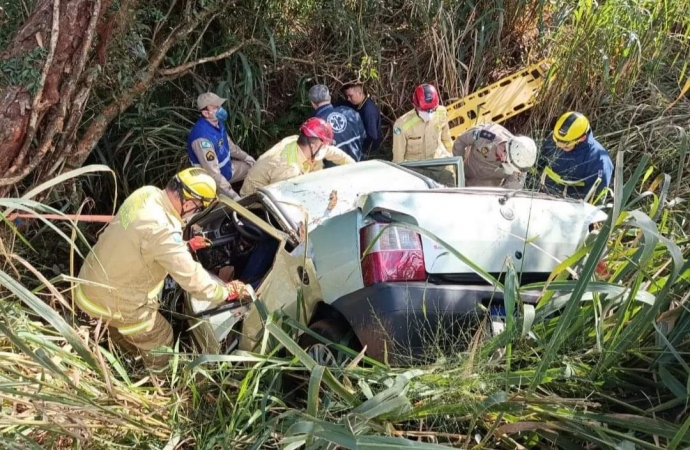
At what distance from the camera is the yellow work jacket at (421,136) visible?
5410 millimetres

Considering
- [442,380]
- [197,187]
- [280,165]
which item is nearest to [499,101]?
[280,165]

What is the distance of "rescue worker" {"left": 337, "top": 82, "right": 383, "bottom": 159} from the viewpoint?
6125mm

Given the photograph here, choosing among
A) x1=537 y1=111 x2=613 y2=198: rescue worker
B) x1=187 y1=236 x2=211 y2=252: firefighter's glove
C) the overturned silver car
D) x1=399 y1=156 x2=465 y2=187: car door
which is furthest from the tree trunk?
x1=537 y1=111 x2=613 y2=198: rescue worker

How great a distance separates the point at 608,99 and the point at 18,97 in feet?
16.2

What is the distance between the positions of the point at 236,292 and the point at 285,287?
0.40 metres

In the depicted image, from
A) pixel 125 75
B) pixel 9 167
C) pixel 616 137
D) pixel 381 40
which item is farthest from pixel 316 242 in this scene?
pixel 381 40

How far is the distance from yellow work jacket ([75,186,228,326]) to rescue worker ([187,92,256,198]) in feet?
5.83

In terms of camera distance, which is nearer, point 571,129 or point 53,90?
point 53,90

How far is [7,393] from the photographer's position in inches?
79.7

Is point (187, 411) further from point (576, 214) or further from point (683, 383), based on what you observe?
point (576, 214)

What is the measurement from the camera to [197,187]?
3.34 metres

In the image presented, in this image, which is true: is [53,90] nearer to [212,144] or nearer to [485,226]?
[212,144]

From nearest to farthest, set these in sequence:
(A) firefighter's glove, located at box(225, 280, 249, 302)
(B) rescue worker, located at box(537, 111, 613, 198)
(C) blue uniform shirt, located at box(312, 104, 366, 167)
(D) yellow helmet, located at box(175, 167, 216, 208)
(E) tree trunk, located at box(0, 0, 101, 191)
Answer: (A) firefighter's glove, located at box(225, 280, 249, 302)
(D) yellow helmet, located at box(175, 167, 216, 208)
(E) tree trunk, located at box(0, 0, 101, 191)
(B) rescue worker, located at box(537, 111, 613, 198)
(C) blue uniform shirt, located at box(312, 104, 366, 167)

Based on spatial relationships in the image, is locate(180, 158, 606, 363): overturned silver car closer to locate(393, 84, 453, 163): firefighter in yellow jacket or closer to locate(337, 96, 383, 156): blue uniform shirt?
locate(393, 84, 453, 163): firefighter in yellow jacket
